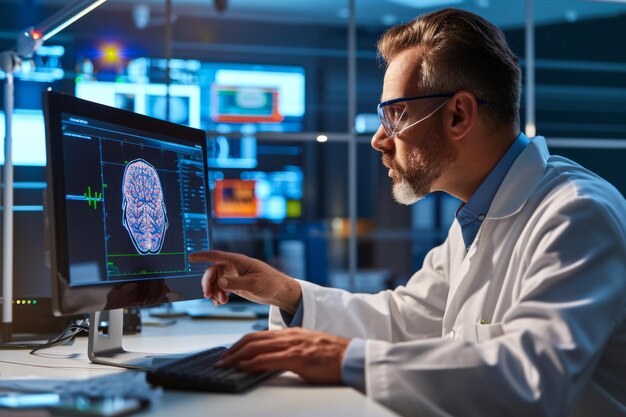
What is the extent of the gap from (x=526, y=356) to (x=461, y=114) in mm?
626

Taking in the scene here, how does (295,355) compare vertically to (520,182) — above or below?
below

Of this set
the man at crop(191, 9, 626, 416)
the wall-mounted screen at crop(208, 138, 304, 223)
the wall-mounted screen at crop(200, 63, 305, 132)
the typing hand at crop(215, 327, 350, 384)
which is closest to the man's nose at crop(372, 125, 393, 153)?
the man at crop(191, 9, 626, 416)

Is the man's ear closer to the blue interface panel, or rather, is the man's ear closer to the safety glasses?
the safety glasses

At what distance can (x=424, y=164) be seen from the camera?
1.52 meters

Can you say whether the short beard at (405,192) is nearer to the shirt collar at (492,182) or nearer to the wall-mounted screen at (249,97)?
the shirt collar at (492,182)

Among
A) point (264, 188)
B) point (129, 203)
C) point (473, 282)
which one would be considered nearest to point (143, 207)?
point (129, 203)

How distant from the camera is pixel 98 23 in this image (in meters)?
8.61

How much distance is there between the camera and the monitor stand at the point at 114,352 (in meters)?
1.23

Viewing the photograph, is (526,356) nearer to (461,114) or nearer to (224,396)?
(224,396)

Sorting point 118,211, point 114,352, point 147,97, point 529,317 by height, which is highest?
point 147,97

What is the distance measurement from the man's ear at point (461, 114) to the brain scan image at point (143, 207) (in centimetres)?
61

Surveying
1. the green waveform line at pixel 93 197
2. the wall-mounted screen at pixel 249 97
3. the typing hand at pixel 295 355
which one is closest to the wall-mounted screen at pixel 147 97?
the wall-mounted screen at pixel 249 97

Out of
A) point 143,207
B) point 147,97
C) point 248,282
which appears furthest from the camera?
point 147,97

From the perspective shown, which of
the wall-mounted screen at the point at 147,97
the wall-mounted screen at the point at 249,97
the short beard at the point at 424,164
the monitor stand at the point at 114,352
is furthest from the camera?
the wall-mounted screen at the point at 249,97
